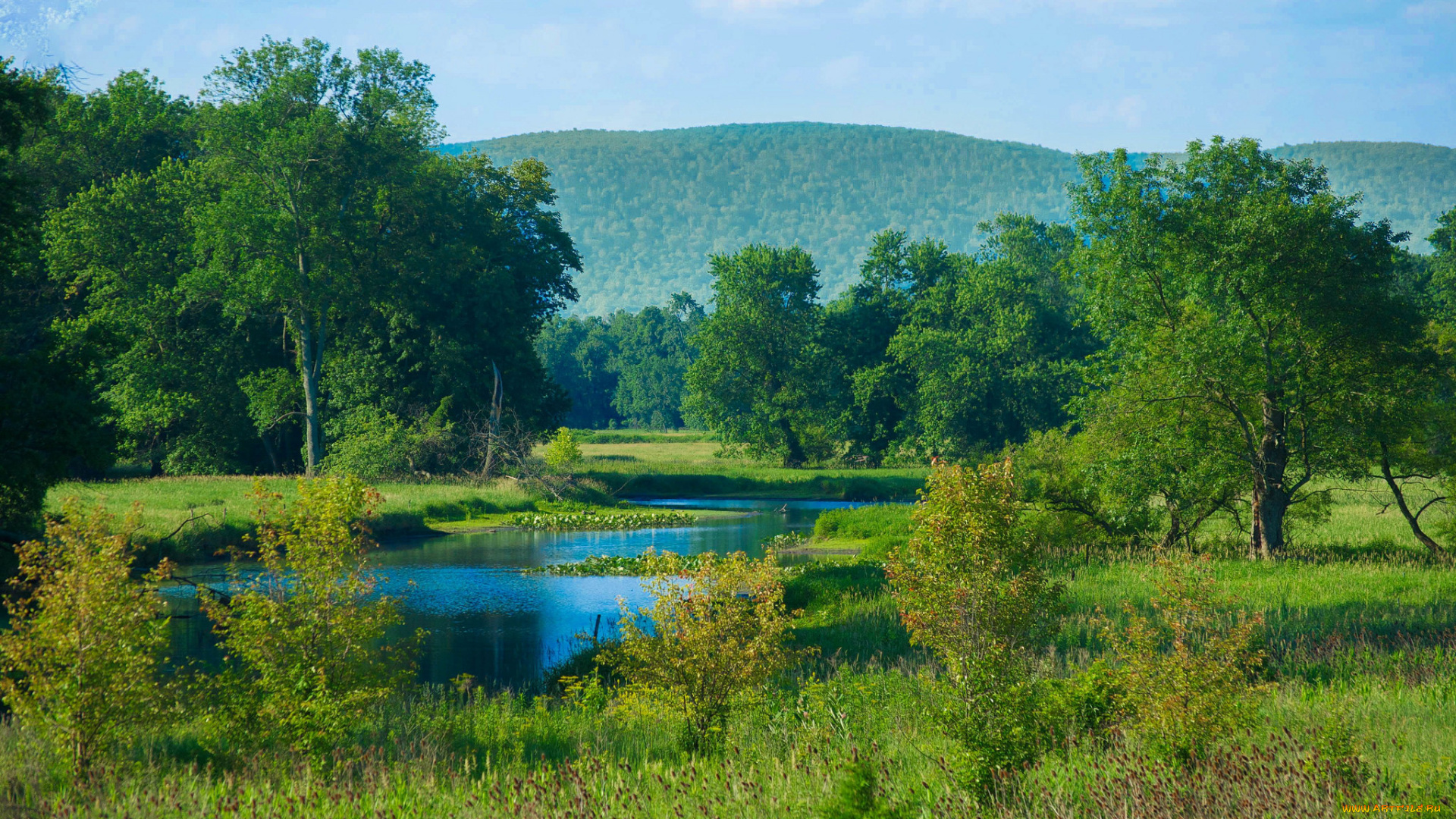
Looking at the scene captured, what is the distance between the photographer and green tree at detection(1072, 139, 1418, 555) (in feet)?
69.1

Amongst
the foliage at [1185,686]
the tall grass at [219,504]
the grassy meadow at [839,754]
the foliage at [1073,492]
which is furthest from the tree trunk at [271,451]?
the foliage at [1185,686]

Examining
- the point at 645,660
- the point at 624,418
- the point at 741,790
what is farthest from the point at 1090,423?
the point at 624,418

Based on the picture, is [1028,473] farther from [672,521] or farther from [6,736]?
[6,736]

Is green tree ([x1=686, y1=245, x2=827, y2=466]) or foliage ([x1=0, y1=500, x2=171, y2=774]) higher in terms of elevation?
green tree ([x1=686, y1=245, x2=827, y2=466])

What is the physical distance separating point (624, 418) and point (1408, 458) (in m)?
121

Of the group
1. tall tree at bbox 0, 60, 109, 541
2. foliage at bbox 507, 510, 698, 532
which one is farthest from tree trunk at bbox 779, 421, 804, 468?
tall tree at bbox 0, 60, 109, 541

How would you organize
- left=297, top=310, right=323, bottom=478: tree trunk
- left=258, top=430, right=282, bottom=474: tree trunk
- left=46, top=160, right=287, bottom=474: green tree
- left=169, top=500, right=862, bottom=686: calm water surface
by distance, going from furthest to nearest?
1. left=258, top=430, right=282, bottom=474: tree trunk
2. left=297, top=310, right=323, bottom=478: tree trunk
3. left=46, top=160, right=287, bottom=474: green tree
4. left=169, top=500, right=862, bottom=686: calm water surface

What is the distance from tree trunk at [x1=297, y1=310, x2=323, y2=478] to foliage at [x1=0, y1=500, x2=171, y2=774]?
36.8 meters

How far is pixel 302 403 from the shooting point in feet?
151

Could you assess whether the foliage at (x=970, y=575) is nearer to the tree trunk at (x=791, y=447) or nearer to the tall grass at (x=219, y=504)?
the tall grass at (x=219, y=504)

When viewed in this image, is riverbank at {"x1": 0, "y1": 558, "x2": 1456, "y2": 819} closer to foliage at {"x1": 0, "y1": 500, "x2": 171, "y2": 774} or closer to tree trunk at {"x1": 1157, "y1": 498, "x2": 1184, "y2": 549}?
foliage at {"x1": 0, "y1": 500, "x2": 171, "y2": 774}

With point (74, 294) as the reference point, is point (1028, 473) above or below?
below

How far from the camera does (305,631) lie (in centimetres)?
836

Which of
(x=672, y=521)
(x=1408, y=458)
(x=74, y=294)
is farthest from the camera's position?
(x=74, y=294)
